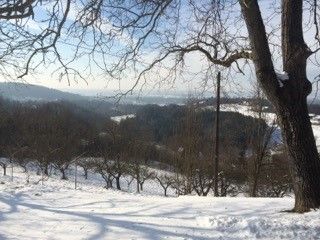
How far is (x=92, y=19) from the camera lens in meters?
7.68

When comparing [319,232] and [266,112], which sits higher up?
[266,112]

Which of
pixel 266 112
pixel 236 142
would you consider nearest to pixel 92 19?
pixel 266 112

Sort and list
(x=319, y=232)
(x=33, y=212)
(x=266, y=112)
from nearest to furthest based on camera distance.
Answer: (x=319, y=232) < (x=33, y=212) < (x=266, y=112)

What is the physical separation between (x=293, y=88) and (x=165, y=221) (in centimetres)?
273

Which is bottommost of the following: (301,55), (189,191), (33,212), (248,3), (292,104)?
(189,191)

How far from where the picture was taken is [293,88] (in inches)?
256

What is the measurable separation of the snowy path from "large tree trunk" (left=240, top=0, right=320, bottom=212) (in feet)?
1.72

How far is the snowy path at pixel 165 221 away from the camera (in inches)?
239

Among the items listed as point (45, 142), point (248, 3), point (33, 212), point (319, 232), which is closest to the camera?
point (319, 232)

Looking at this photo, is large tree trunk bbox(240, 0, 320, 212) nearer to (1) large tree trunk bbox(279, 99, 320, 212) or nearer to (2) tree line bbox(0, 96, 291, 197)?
(1) large tree trunk bbox(279, 99, 320, 212)

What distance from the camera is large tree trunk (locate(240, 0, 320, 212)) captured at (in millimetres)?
6477

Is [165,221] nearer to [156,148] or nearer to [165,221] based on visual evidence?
[165,221]

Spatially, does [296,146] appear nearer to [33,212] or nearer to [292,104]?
[292,104]

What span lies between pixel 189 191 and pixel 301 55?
2092 cm
